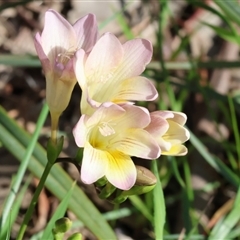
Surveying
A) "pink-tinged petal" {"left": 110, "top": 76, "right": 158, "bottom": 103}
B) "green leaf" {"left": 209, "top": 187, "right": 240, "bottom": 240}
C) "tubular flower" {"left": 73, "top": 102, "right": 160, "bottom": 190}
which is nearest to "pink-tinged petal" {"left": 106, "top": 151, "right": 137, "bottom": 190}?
"tubular flower" {"left": 73, "top": 102, "right": 160, "bottom": 190}

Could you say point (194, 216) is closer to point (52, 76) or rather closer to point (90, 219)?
point (90, 219)

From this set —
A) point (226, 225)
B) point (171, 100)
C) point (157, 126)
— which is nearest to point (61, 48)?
point (157, 126)

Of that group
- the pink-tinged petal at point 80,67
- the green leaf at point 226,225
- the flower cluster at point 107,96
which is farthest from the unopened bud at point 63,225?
the green leaf at point 226,225

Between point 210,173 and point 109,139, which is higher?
point 109,139

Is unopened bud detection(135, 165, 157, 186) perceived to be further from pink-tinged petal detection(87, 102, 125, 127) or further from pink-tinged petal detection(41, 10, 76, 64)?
pink-tinged petal detection(41, 10, 76, 64)

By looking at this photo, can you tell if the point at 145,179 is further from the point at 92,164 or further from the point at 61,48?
the point at 61,48

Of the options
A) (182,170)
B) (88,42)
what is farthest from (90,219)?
(182,170)
